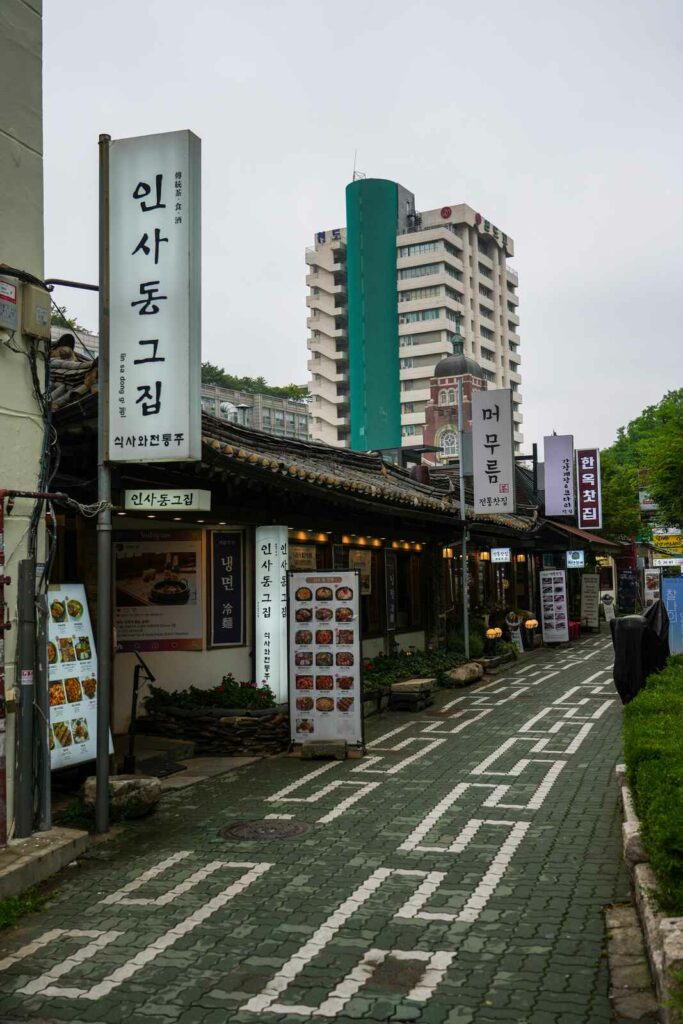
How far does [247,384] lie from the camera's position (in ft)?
337

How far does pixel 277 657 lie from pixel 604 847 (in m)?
6.57

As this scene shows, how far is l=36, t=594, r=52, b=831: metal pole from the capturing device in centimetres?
881

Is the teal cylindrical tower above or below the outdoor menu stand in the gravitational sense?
above

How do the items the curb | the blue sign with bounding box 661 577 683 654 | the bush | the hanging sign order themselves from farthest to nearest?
1. the hanging sign
2. the blue sign with bounding box 661 577 683 654
3. the bush
4. the curb

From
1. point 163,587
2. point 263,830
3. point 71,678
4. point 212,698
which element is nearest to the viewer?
point 263,830

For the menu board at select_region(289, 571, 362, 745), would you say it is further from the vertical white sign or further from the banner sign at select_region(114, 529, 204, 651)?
the vertical white sign

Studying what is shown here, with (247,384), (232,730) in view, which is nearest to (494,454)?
(232,730)

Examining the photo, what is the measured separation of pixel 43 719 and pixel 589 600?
32354 mm

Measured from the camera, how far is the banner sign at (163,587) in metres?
14.4

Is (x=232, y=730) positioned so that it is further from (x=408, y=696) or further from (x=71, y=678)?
(x=408, y=696)

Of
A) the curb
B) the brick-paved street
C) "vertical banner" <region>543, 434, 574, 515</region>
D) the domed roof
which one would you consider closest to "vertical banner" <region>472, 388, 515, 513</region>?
"vertical banner" <region>543, 434, 574, 515</region>

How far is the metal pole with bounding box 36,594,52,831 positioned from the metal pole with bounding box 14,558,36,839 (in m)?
0.13

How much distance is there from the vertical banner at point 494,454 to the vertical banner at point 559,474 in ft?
34.2

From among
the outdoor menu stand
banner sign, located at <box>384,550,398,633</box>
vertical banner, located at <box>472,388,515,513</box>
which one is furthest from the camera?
vertical banner, located at <box>472,388,515,513</box>
